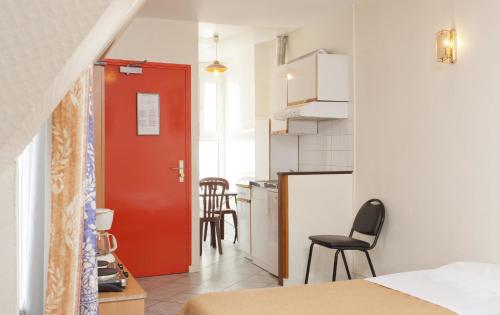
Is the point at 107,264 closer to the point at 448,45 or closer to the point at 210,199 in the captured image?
the point at 448,45

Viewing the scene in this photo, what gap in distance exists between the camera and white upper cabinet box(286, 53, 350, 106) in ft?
15.0

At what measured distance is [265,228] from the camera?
16.4 ft

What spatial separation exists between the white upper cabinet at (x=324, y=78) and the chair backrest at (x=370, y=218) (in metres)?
1.11

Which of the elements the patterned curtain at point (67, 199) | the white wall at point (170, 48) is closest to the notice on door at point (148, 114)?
the white wall at point (170, 48)

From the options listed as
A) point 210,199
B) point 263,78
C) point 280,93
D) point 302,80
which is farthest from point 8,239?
point 263,78

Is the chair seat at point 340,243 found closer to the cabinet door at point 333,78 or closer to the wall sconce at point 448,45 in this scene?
the cabinet door at point 333,78

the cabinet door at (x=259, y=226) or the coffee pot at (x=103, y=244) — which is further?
the cabinet door at (x=259, y=226)

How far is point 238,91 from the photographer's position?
7664mm

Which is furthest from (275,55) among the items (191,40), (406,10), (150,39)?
(406,10)

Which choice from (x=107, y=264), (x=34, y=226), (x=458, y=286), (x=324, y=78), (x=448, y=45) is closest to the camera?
(x=34, y=226)

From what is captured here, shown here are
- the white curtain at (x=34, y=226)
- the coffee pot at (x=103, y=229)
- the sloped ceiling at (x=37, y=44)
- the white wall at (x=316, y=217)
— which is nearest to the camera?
the sloped ceiling at (x=37, y=44)

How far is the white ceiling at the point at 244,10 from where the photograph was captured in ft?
14.5

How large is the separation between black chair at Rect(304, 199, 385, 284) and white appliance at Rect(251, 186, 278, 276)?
2.30 feet

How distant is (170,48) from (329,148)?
1.98 m
